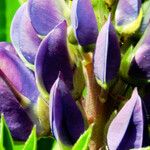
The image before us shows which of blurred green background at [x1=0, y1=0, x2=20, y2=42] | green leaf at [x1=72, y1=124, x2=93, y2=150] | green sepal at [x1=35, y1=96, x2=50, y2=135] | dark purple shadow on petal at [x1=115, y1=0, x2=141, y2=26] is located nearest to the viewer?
green leaf at [x1=72, y1=124, x2=93, y2=150]

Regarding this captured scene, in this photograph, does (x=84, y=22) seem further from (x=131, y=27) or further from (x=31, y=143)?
(x=31, y=143)

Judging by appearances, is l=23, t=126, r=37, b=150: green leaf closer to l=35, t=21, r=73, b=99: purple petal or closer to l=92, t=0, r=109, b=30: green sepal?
l=35, t=21, r=73, b=99: purple petal

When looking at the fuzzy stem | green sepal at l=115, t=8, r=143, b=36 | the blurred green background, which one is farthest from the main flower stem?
the blurred green background

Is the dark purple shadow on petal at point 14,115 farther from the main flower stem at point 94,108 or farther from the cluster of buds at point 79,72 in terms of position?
the main flower stem at point 94,108

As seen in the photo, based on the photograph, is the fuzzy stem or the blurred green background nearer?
the fuzzy stem

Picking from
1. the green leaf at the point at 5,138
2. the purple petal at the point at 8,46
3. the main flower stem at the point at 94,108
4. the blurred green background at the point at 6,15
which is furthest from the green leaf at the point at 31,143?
the blurred green background at the point at 6,15

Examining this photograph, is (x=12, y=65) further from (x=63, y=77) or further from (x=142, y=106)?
(x=142, y=106)

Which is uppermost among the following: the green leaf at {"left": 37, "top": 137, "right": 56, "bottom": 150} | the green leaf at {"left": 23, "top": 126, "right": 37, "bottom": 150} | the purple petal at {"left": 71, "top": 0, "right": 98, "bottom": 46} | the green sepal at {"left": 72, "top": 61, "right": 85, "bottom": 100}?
the purple petal at {"left": 71, "top": 0, "right": 98, "bottom": 46}

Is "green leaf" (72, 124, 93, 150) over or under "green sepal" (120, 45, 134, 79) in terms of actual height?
under
